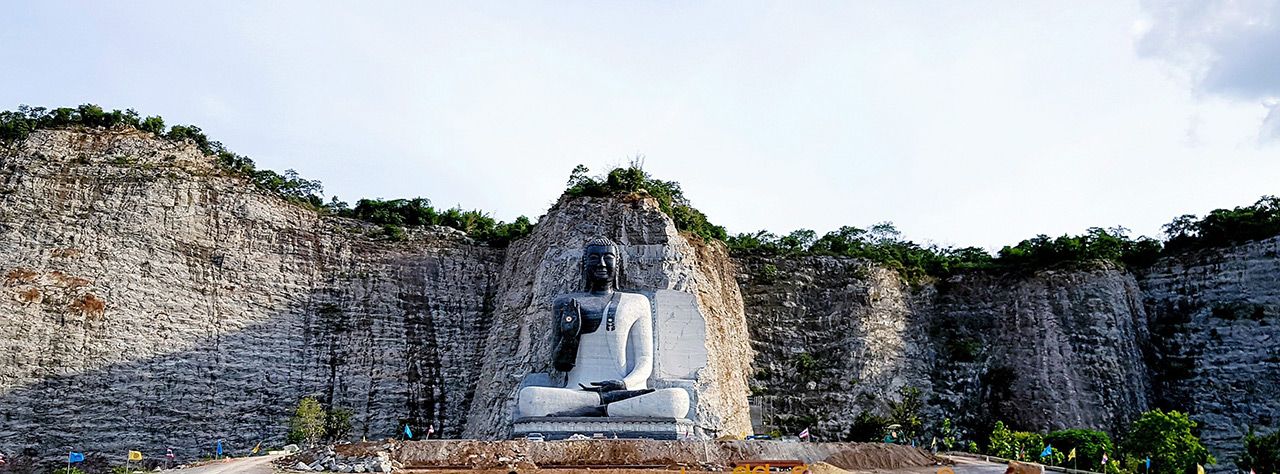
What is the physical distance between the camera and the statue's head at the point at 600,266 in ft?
82.7

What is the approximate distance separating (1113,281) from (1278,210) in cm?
491

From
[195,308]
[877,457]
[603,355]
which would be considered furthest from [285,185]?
[877,457]

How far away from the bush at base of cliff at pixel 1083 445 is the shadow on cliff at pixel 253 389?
15768 mm

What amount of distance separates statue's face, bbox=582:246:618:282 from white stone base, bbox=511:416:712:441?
4311 millimetres

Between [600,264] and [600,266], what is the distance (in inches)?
1.9

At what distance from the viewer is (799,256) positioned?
3456cm

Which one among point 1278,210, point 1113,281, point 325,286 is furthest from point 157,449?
point 1278,210

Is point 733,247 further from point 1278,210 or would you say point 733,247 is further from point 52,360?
point 52,360

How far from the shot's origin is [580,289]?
28.0m

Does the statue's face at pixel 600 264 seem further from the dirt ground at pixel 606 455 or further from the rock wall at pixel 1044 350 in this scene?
the rock wall at pixel 1044 350

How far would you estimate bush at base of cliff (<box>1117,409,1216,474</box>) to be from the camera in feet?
81.3

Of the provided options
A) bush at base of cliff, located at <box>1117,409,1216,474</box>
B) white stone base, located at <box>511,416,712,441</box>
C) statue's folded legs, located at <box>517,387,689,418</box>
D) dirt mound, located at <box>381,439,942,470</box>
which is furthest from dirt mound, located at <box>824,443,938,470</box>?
bush at base of cliff, located at <box>1117,409,1216,474</box>

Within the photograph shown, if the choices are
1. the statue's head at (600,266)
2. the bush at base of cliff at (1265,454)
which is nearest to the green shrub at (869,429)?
the bush at base of cliff at (1265,454)

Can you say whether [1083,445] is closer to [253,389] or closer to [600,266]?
[600,266]
